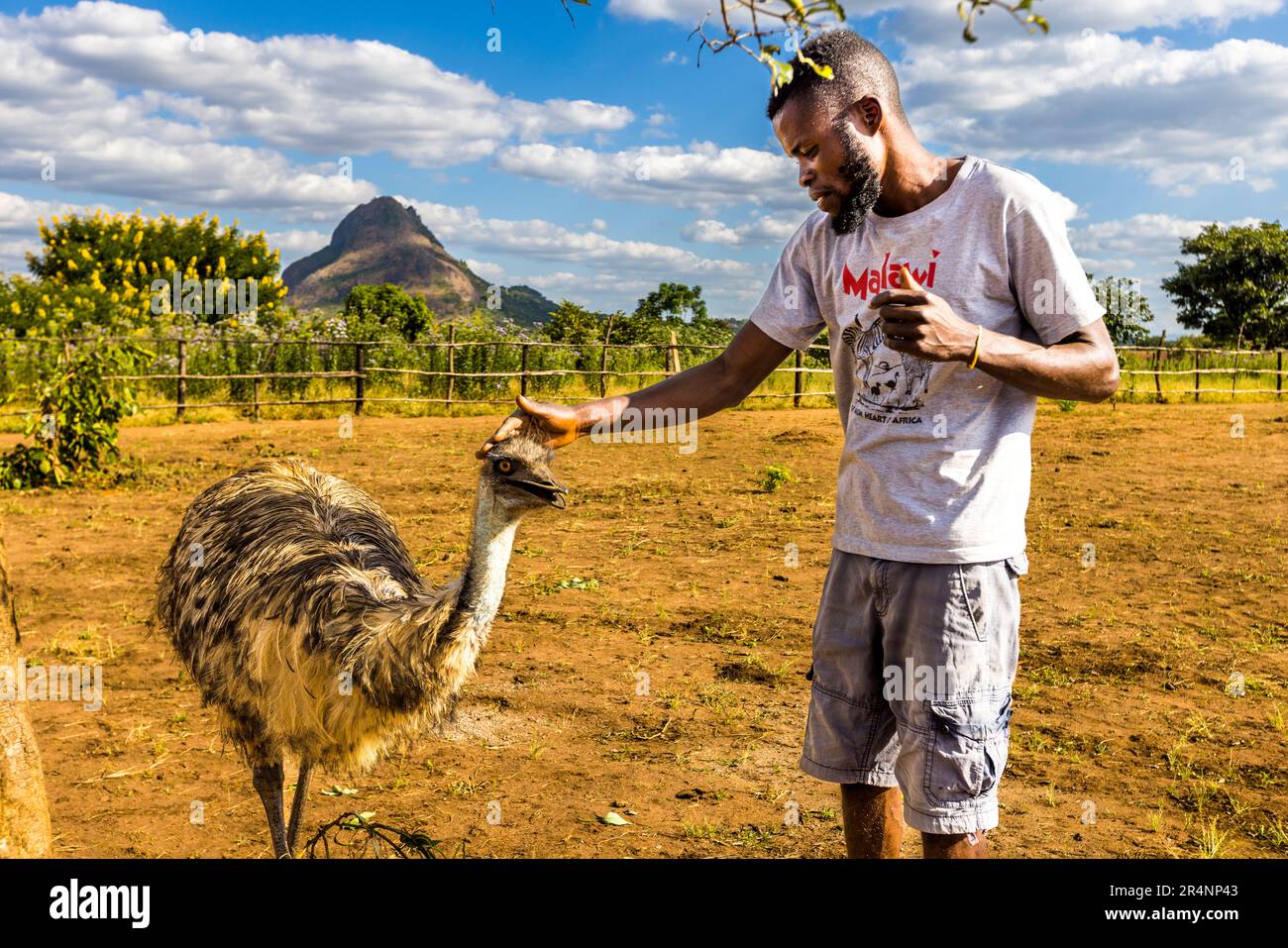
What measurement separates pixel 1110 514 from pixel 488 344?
42.7ft

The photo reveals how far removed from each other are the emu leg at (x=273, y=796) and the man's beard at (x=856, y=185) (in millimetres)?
2912

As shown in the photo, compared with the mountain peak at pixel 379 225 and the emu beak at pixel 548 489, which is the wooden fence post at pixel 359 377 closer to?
the emu beak at pixel 548 489

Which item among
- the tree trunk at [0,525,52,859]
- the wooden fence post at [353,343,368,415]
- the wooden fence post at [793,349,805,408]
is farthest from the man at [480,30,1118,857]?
the wooden fence post at [793,349,805,408]

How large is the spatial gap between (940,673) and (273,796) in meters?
2.73

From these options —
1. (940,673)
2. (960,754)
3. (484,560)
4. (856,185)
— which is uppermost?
(856,185)

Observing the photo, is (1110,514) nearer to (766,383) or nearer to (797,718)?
(797,718)

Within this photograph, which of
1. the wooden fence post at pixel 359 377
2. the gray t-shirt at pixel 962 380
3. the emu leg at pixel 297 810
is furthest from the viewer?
the wooden fence post at pixel 359 377

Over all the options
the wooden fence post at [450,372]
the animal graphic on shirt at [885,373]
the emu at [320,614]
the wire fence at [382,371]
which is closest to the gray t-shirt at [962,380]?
the animal graphic on shirt at [885,373]

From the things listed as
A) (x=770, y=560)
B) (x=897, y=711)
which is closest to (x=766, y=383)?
(x=770, y=560)

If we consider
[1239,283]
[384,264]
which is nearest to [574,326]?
[1239,283]

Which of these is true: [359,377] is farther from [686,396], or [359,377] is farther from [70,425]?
[686,396]

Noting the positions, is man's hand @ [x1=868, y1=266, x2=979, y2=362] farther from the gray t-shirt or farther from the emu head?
the emu head

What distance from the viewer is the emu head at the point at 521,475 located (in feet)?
10.3

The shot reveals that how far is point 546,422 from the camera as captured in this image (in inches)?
121
